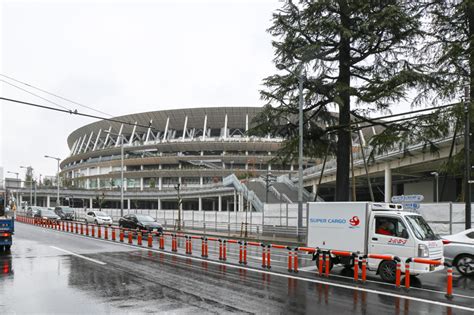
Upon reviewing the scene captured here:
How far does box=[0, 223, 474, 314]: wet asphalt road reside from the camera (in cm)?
984

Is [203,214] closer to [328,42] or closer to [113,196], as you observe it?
[328,42]

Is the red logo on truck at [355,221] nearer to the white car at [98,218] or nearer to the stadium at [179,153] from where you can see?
the white car at [98,218]

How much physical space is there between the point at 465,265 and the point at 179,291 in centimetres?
977

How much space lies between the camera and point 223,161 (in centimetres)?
10781

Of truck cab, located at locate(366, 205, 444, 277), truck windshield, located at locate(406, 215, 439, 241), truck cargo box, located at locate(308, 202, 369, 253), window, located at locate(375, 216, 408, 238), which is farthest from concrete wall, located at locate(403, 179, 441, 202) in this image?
window, located at locate(375, 216, 408, 238)

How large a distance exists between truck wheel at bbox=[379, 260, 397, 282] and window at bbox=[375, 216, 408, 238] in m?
0.86

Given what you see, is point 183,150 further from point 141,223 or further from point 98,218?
point 141,223

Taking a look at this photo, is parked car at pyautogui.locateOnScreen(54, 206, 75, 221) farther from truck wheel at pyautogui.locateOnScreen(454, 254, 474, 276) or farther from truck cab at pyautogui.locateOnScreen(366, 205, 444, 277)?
truck wheel at pyautogui.locateOnScreen(454, 254, 474, 276)

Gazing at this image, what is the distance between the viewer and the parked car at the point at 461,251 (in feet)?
49.6

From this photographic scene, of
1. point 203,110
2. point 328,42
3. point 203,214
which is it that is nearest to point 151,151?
point 203,110

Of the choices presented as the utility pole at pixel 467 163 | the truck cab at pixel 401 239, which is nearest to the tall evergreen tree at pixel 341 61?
the utility pole at pixel 467 163

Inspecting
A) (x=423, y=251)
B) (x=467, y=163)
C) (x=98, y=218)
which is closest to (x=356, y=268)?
(x=423, y=251)

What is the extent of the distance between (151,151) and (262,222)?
81050 millimetres

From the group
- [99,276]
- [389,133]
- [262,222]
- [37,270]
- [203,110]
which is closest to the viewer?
[99,276]
